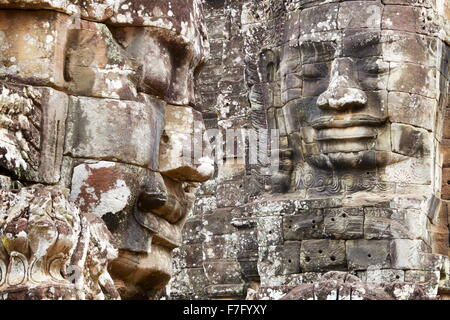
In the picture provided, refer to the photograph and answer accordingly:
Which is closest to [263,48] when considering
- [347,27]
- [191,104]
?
[347,27]

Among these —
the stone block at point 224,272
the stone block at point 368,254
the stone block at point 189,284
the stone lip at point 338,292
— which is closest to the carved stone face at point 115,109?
the stone lip at point 338,292

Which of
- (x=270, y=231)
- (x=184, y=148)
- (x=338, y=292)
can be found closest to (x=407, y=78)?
(x=270, y=231)

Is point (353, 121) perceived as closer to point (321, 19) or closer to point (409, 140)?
point (409, 140)

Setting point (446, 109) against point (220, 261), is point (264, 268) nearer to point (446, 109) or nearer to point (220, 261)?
point (220, 261)

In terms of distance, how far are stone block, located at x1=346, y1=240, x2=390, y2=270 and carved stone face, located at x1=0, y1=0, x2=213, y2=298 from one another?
8137mm

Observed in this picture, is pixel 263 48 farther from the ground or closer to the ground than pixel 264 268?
farther from the ground

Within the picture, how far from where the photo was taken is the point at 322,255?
18.7 metres

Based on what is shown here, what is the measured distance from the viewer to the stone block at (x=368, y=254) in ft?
60.1

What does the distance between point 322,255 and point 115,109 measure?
361 inches

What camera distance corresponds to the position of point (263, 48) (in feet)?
65.8

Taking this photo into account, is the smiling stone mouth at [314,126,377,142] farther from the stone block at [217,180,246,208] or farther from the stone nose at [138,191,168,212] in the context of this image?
the stone nose at [138,191,168,212]

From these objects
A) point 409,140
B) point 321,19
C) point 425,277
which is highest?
point 321,19

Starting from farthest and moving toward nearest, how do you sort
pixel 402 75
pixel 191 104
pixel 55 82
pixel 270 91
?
pixel 270 91, pixel 402 75, pixel 191 104, pixel 55 82

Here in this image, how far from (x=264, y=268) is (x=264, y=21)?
290 centimetres
